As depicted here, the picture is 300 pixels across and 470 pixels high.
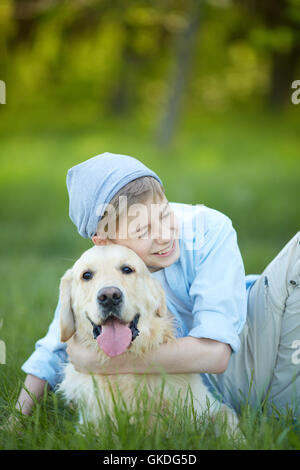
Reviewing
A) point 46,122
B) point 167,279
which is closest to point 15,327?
point 167,279

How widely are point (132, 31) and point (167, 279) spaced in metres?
12.6

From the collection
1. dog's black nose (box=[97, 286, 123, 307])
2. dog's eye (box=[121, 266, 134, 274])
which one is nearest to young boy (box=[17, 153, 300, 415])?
dog's eye (box=[121, 266, 134, 274])

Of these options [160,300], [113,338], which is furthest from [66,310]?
[160,300]

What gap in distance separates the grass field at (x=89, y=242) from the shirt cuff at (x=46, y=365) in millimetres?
81

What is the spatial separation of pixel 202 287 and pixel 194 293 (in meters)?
0.05

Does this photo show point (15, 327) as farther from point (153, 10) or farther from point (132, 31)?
point (132, 31)

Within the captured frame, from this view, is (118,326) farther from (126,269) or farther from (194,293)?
(194,293)

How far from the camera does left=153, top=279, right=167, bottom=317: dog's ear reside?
245 cm

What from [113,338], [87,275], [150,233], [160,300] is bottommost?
[113,338]

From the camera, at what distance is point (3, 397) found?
8.97ft

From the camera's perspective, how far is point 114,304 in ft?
7.09

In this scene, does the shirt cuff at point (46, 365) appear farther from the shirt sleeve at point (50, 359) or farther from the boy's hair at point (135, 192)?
the boy's hair at point (135, 192)

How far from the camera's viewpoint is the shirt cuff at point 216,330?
7.45 ft

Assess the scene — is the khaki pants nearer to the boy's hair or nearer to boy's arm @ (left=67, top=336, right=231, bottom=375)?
boy's arm @ (left=67, top=336, right=231, bottom=375)
